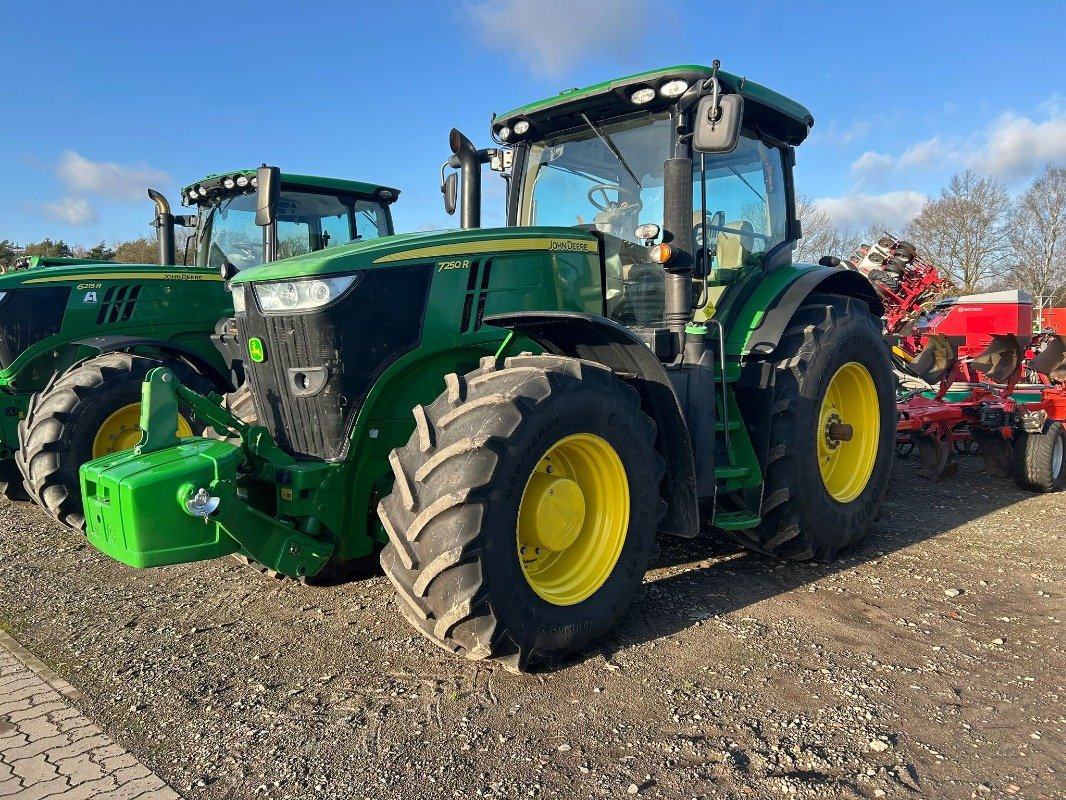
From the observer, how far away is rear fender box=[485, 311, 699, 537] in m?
3.47

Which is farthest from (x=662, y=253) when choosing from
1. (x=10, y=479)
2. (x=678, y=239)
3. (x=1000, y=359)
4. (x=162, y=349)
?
(x=1000, y=359)

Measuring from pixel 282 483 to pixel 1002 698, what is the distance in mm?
2917

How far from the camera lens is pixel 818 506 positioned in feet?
14.2

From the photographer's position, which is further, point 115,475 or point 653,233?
point 653,233

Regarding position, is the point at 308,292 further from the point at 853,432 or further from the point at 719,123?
the point at 853,432

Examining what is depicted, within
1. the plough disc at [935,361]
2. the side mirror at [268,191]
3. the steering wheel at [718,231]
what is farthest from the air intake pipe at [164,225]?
the plough disc at [935,361]

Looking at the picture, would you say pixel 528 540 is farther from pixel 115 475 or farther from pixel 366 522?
pixel 115 475

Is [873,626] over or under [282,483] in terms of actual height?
under

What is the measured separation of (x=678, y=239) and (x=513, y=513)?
175 centimetres

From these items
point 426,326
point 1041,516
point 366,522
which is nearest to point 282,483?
point 366,522

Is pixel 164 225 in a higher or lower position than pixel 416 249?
higher

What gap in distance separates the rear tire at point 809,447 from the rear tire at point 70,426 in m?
3.52

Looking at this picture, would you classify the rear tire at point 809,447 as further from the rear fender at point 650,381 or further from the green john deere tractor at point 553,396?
the rear fender at point 650,381

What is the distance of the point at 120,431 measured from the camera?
539cm
